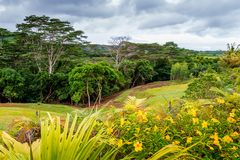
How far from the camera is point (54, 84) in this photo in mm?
31844

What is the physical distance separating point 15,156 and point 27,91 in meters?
30.8

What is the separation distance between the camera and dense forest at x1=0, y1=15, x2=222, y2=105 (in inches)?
1175

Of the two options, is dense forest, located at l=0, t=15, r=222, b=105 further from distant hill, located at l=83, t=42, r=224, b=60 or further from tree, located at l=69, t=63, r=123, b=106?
distant hill, located at l=83, t=42, r=224, b=60

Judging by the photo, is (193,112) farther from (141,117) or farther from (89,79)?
(89,79)

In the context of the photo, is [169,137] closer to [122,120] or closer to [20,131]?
[122,120]

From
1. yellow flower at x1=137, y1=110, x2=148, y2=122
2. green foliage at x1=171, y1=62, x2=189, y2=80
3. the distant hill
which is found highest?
yellow flower at x1=137, y1=110, x2=148, y2=122

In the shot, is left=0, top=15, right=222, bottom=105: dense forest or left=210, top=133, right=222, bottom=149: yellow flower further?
left=0, top=15, right=222, bottom=105: dense forest

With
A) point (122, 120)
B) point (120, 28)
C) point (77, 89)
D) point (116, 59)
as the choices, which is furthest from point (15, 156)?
point (120, 28)

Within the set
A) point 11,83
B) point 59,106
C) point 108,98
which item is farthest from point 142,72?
point 11,83

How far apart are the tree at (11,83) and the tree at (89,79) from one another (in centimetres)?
451

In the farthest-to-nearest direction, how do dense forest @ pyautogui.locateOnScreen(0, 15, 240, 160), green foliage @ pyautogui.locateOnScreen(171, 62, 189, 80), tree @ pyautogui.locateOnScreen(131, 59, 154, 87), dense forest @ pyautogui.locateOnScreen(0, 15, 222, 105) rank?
1. tree @ pyautogui.locateOnScreen(131, 59, 154, 87)
2. green foliage @ pyautogui.locateOnScreen(171, 62, 189, 80)
3. dense forest @ pyautogui.locateOnScreen(0, 15, 222, 105)
4. dense forest @ pyautogui.locateOnScreen(0, 15, 240, 160)

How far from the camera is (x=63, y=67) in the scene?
118ft

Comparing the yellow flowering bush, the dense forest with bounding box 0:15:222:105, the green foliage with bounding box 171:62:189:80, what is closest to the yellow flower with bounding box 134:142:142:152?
the yellow flowering bush

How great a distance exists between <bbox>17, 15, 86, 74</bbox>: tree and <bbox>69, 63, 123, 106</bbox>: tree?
5696mm
